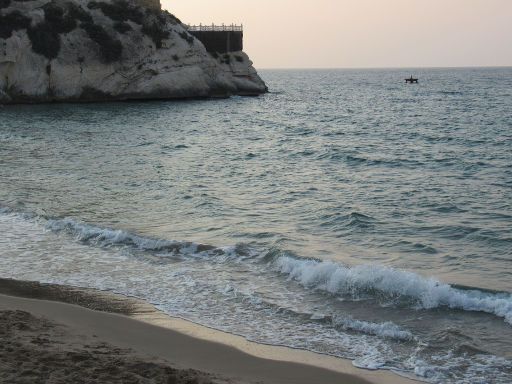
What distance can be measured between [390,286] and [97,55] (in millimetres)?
59875

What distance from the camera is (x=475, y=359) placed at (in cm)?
936

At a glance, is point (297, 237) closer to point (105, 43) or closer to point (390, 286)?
point (390, 286)

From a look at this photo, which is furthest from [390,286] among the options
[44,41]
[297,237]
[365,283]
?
[44,41]

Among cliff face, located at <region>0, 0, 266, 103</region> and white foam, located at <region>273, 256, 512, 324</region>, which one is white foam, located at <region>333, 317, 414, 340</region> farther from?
cliff face, located at <region>0, 0, 266, 103</region>

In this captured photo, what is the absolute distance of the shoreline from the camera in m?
8.68

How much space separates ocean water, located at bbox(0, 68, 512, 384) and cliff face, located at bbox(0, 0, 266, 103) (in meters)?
28.4

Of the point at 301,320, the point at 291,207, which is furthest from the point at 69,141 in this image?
the point at 301,320

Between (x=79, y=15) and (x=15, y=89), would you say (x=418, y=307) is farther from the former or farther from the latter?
(x=79, y=15)

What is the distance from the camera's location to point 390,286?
12.4 meters

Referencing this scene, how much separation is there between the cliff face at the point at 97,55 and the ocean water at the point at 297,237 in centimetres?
2842

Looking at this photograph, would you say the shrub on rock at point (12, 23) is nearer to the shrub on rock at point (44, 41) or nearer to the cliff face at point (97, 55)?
the cliff face at point (97, 55)

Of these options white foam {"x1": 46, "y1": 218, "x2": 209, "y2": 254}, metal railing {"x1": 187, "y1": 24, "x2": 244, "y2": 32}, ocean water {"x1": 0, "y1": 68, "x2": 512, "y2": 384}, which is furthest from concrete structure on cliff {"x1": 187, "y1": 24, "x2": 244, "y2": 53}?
white foam {"x1": 46, "y1": 218, "x2": 209, "y2": 254}

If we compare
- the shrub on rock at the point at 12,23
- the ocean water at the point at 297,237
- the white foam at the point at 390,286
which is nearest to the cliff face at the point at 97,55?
the shrub on rock at the point at 12,23

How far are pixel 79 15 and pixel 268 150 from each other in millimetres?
42765
